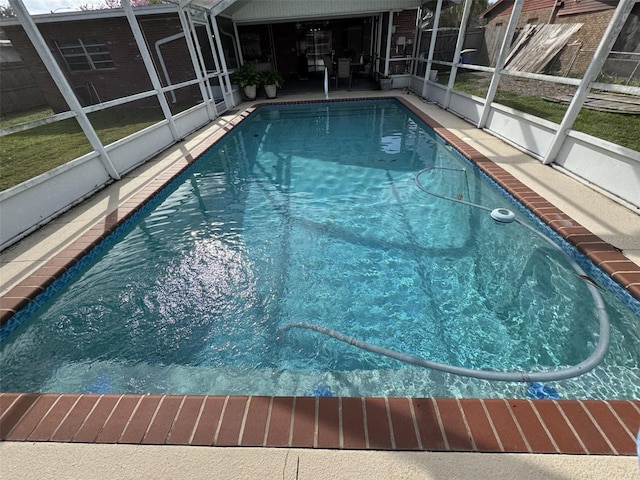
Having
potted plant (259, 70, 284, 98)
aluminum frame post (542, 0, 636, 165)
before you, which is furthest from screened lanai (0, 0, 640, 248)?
potted plant (259, 70, 284, 98)

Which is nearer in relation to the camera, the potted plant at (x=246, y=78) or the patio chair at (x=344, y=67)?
the potted plant at (x=246, y=78)

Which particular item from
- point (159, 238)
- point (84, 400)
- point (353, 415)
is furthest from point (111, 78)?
point (353, 415)

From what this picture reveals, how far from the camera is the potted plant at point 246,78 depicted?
34.2 ft

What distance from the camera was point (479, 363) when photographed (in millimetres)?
2189

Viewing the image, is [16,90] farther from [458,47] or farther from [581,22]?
[581,22]

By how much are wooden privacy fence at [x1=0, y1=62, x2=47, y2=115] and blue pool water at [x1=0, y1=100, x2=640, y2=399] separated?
15370 mm

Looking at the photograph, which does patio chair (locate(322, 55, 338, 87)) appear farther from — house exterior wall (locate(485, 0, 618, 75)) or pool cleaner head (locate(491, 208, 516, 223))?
pool cleaner head (locate(491, 208, 516, 223))

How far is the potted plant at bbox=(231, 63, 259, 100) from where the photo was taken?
1042 cm

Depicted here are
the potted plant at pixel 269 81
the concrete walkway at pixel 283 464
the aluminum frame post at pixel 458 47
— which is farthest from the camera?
the potted plant at pixel 269 81

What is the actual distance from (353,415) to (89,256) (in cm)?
332

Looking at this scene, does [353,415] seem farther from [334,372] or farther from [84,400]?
[84,400]

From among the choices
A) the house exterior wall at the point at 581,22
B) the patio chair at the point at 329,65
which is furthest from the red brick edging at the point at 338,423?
the patio chair at the point at 329,65

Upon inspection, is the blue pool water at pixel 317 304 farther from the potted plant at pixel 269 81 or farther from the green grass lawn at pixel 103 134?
the potted plant at pixel 269 81

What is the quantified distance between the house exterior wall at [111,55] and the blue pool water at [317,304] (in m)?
9.17
